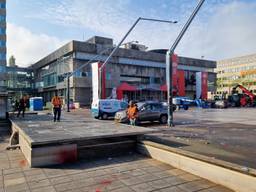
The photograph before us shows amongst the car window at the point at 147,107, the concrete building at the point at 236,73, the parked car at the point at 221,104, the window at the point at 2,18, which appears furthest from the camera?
the concrete building at the point at 236,73

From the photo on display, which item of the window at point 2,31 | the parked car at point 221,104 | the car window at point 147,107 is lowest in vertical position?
the parked car at point 221,104

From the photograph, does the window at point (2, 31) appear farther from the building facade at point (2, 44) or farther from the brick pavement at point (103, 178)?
the brick pavement at point (103, 178)

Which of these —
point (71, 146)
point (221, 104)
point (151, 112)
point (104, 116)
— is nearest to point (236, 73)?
point (221, 104)

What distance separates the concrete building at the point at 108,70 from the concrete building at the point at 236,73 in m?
35.2

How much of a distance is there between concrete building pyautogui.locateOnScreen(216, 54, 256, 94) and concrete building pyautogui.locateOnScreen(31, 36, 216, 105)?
35174 mm

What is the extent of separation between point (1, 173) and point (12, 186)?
1202 millimetres

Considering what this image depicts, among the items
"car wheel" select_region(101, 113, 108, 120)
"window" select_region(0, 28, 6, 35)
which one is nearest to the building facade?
→ "window" select_region(0, 28, 6, 35)

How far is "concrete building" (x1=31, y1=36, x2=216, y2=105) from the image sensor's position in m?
49.0

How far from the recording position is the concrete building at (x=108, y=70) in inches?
1930

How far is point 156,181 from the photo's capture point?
548 centimetres

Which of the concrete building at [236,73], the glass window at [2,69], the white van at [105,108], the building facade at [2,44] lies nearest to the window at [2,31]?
the building facade at [2,44]

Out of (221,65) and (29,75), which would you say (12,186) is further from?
(221,65)

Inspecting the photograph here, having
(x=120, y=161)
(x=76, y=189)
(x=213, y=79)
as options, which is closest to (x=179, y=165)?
A: (x=120, y=161)

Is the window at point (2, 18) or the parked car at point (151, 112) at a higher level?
the window at point (2, 18)
